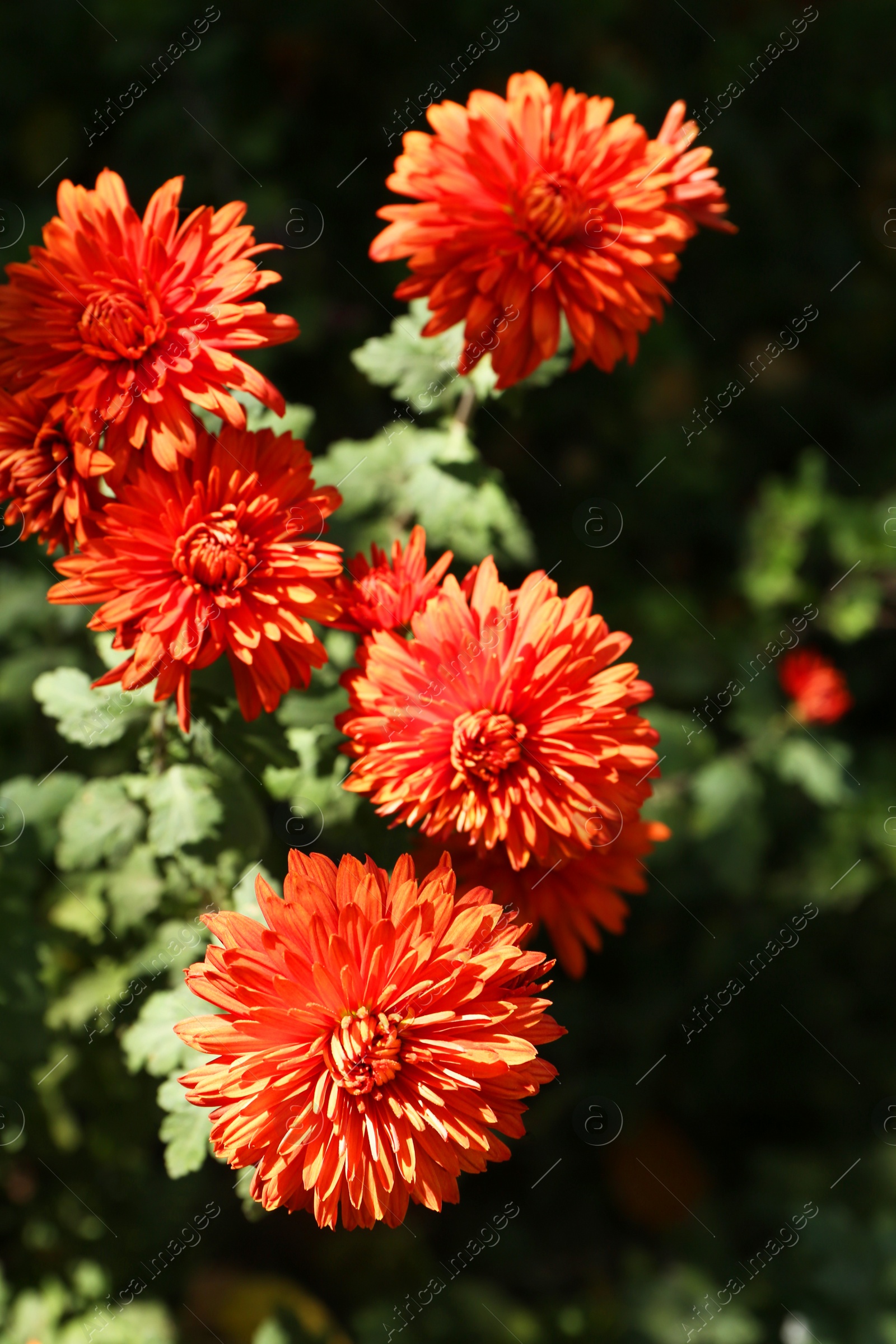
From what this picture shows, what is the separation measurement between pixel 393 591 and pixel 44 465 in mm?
401

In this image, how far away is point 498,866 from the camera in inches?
50.7

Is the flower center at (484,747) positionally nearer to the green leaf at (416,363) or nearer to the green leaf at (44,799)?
the green leaf at (416,363)

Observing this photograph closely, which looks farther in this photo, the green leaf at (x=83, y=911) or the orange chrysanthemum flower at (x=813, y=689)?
the orange chrysanthemum flower at (x=813, y=689)

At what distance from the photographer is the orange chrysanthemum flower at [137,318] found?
1075 millimetres

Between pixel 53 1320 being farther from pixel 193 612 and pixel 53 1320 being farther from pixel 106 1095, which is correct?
pixel 193 612

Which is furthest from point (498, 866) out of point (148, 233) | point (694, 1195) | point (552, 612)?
point (694, 1195)

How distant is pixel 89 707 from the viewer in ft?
4.50

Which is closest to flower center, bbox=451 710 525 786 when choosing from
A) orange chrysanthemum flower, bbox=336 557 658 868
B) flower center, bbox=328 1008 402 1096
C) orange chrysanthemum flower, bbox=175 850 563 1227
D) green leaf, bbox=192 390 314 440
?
orange chrysanthemum flower, bbox=336 557 658 868

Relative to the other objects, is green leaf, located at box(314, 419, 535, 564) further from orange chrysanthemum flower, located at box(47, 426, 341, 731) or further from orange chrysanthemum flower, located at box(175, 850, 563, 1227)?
orange chrysanthemum flower, located at box(175, 850, 563, 1227)

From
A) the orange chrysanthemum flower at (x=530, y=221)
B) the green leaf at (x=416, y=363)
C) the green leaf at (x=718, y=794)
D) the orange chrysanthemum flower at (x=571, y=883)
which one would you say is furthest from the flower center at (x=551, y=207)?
the green leaf at (x=718, y=794)

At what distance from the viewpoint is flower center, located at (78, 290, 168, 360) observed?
108 centimetres

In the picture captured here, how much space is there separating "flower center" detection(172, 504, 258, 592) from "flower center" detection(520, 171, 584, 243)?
0.48 meters

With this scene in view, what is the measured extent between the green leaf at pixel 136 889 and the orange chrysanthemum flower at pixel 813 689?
58.7 inches

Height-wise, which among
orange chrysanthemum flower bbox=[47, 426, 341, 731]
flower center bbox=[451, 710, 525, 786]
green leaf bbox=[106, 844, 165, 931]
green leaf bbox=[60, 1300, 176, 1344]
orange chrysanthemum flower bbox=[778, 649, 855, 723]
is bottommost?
orange chrysanthemum flower bbox=[778, 649, 855, 723]
